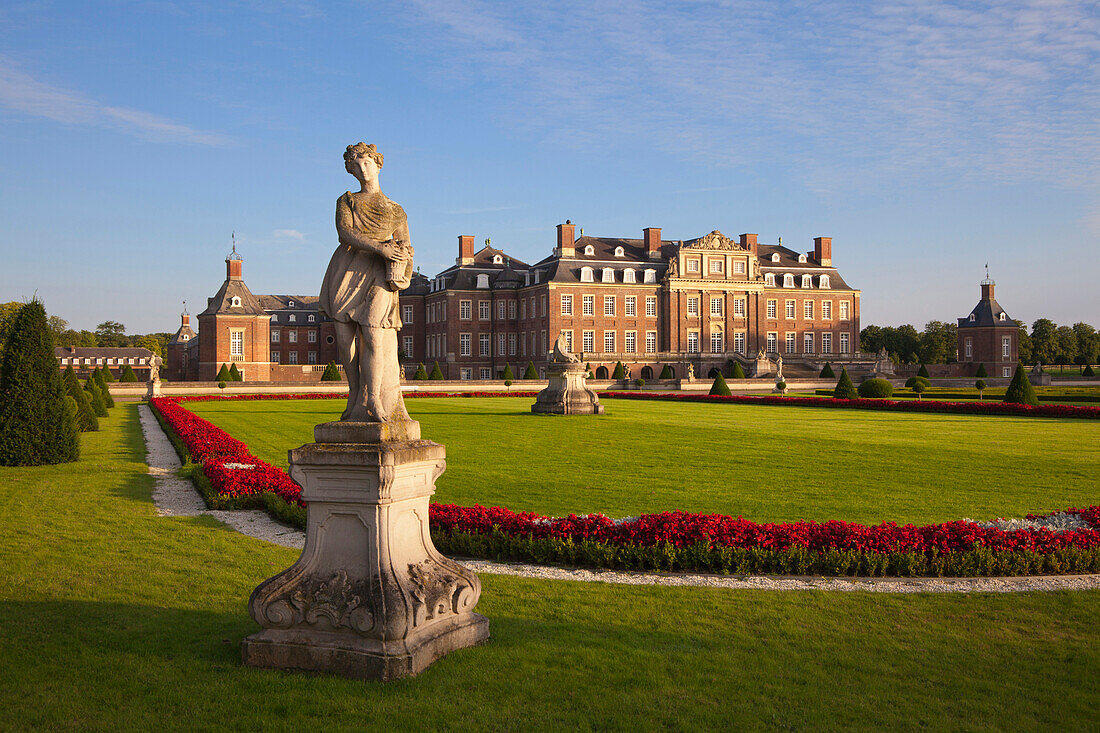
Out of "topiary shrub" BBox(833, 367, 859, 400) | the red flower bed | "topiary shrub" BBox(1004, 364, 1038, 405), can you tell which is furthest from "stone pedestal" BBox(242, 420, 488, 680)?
"topiary shrub" BBox(833, 367, 859, 400)

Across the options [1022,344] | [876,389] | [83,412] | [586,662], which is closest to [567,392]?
[83,412]

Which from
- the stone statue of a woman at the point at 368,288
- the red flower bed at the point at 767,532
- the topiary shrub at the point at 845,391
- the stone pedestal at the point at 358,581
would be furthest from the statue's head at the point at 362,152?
the topiary shrub at the point at 845,391

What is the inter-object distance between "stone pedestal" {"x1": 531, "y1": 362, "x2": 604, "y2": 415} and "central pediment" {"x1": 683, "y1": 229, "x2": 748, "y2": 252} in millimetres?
38846

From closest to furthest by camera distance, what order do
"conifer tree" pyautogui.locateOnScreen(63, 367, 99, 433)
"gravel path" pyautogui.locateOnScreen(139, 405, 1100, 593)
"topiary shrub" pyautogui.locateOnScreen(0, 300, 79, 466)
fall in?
"gravel path" pyautogui.locateOnScreen(139, 405, 1100, 593)
"topiary shrub" pyautogui.locateOnScreen(0, 300, 79, 466)
"conifer tree" pyautogui.locateOnScreen(63, 367, 99, 433)

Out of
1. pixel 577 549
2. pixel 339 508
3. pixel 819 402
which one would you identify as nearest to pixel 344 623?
pixel 339 508

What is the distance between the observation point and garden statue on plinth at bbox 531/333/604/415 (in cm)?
2575

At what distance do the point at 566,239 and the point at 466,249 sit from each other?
9415 millimetres

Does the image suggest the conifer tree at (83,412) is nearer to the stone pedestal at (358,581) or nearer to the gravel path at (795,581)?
the gravel path at (795,581)

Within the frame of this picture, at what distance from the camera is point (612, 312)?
202 feet

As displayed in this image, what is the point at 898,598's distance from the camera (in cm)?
637

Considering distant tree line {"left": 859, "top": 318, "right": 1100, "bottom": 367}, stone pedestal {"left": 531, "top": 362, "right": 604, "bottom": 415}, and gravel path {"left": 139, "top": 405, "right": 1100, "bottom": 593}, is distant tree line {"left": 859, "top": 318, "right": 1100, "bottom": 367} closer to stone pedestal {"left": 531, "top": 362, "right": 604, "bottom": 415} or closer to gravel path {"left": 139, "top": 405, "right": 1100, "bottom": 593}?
stone pedestal {"left": 531, "top": 362, "right": 604, "bottom": 415}

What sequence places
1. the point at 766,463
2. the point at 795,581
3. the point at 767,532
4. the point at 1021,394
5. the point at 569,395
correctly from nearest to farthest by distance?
the point at 795,581
the point at 767,532
the point at 766,463
the point at 569,395
the point at 1021,394

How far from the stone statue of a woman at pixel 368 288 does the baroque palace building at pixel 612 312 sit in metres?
53.2

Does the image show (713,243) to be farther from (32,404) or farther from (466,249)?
(32,404)
